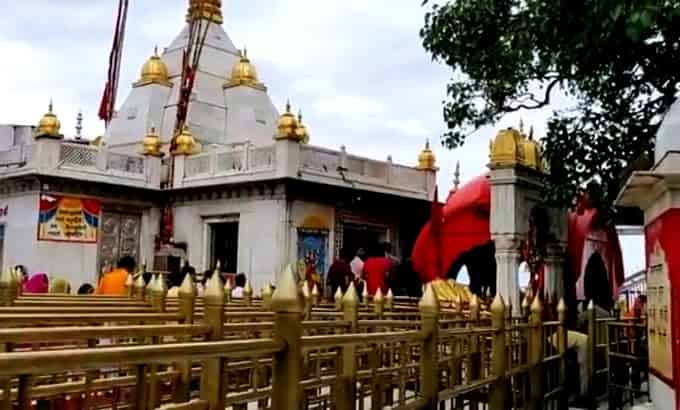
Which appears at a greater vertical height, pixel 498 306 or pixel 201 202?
pixel 201 202

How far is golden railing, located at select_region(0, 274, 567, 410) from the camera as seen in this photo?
240cm

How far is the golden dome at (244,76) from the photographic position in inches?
931

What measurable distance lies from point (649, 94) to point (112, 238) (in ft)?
46.4

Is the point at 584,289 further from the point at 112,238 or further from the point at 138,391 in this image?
the point at 138,391

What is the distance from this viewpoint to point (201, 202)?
19.0 metres

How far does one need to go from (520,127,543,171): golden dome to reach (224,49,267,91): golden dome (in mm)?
14292

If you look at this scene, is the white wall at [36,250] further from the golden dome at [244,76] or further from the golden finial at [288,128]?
the golden dome at [244,76]

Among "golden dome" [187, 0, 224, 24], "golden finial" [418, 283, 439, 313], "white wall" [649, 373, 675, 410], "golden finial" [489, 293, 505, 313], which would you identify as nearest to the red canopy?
"golden finial" [489, 293, 505, 313]

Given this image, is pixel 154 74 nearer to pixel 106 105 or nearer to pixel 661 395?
pixel 106 105

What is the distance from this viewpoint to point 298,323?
113 inches

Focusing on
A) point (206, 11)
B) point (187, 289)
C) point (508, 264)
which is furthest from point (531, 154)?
point (206, 11)

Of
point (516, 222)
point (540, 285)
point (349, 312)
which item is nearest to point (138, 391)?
point (349, 312)

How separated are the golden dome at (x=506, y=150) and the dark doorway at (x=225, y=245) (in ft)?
32.4

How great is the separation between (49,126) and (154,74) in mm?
6459
